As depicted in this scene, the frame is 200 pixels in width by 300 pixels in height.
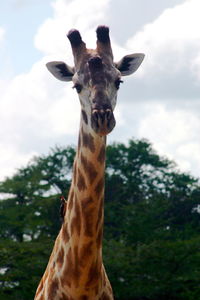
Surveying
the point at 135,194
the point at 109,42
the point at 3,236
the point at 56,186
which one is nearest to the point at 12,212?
the point at 3,236

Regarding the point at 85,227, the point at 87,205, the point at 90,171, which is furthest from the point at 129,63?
the point at 85,227

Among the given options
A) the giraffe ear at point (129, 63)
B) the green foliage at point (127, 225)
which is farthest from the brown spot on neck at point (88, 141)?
the green foliage at point (127, 225)

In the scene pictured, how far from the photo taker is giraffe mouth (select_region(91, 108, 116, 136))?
256 inches

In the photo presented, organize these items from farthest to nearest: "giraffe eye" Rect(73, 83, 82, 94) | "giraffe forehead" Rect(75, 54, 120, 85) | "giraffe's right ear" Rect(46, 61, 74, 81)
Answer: "giraffe's right ear" Rect(46, 61, 74, 81) → "giraffe eye" Rect(73, 83, 82, 94) → "giraffe forehead" Rect(75, 54, 120, 85)

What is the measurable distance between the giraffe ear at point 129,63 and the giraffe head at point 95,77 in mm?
69

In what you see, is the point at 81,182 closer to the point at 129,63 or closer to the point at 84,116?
the point at 84,116

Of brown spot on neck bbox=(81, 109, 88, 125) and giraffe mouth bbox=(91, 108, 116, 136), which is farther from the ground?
brown spot on neck bbox=(81, 109, 88, 125)

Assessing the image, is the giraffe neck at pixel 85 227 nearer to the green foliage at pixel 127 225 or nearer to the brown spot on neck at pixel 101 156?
the brown spot on neck at pixel 101 156

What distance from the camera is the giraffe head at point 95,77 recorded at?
21.5 ft

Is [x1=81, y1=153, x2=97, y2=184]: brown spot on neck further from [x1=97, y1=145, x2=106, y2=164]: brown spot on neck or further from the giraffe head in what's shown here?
the giraffe head

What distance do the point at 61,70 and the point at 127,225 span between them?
3004 centimetres

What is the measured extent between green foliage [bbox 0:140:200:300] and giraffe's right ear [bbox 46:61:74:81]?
873 inches

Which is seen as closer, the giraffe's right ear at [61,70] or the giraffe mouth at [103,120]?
the giraffe mouth at [103,120]

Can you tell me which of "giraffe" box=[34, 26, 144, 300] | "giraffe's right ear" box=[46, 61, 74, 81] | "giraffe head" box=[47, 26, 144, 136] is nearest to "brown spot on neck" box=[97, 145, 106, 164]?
"giraffe" box=[34, 26, 144, 300]
